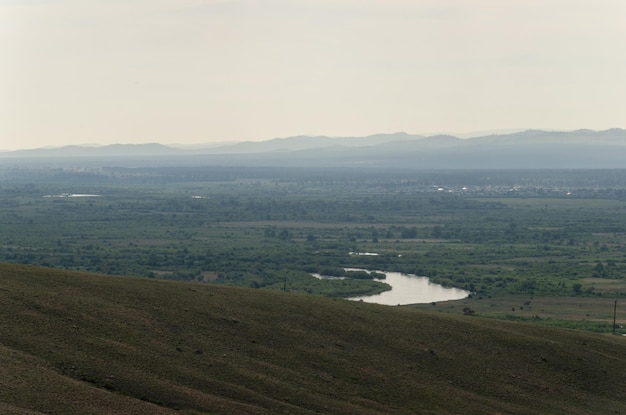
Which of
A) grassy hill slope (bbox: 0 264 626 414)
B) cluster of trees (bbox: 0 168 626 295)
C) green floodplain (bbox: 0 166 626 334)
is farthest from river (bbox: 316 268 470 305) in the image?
grassy hill slope (bbox: 0 264 626 414)

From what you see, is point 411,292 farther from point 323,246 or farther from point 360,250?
point 323,246

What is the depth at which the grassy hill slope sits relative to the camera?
3719 centimetres

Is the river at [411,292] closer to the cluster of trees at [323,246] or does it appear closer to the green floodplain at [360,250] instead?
the green floodplain at [360,250]

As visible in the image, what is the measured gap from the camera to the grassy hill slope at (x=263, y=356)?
3719 cm

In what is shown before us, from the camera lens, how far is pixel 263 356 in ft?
145

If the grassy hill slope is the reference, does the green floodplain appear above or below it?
below

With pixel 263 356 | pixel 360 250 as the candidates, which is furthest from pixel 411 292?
pixel 263 356

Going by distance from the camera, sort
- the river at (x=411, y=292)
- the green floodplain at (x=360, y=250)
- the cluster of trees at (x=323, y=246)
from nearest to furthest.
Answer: the river at (x=411, y=292), the green floodplain at (x=360, y=250), the cluster of trees at (x=323, y=246)

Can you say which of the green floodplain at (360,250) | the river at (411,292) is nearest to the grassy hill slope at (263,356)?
the green floodplain at (360,250)

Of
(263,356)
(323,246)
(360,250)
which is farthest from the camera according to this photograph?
(323,246)

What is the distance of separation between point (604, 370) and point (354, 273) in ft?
193

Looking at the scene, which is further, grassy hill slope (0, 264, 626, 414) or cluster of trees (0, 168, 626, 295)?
cluster of trees (0, 168, 626, 295)

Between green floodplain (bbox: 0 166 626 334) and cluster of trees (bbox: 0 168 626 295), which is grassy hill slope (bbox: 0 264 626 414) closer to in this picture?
green floodplain (bbox: 0 166 626 334)

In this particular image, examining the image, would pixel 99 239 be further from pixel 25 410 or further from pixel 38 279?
pixel 25 410
